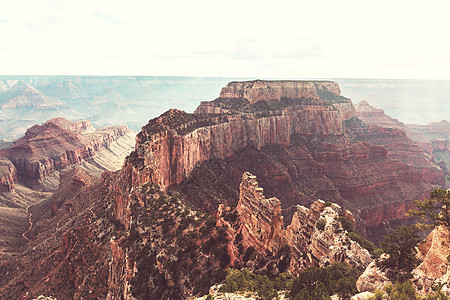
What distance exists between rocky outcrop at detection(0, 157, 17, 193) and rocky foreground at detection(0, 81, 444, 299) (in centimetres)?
6497

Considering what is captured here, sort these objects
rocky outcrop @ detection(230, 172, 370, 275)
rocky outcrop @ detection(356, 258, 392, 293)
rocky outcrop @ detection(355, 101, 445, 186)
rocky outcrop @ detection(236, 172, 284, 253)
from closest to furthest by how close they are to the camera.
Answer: rocky outcrop @ detection(356, 258, 392, 293), rocky outcrop @ detection(230, 172, 370, 275), rocky outcrop @ detection(236, 172, 284, 253), rocky outcrop @ detection(355, 101, 445, 186)

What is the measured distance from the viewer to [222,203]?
59.2m

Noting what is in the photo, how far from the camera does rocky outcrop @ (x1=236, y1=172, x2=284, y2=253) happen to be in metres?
31.9

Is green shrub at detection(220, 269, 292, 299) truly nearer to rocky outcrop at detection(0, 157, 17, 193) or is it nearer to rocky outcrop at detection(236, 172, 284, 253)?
rocky outcrop at detection(236, 172, 284, 253)

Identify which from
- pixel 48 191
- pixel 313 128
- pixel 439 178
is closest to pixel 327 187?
pixel 313 128

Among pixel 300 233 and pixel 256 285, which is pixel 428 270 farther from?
pixel 300 233

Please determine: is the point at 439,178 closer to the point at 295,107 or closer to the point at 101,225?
the point at 295,107

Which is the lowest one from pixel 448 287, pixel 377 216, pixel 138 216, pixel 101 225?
pixel 377 216

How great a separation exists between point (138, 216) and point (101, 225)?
14810mm

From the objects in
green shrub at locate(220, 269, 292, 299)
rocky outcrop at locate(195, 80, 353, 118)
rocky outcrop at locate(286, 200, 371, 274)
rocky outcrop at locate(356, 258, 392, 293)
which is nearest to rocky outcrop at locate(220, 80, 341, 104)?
rocky outcrop at locate(195, 80, 353, 118)

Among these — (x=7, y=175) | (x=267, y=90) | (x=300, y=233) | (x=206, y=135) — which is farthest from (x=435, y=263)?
(x=7, y=175)

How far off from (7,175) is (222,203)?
14911cm

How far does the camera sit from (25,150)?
586ft

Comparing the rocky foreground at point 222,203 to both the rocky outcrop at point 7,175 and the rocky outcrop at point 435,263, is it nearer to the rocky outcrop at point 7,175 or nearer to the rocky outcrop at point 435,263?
the rocky outcrop at point 435,263
